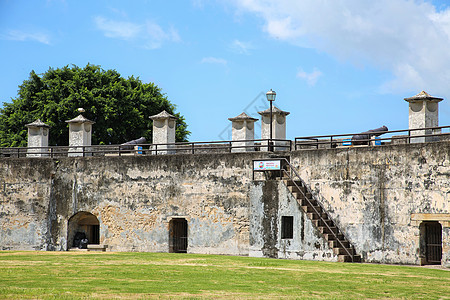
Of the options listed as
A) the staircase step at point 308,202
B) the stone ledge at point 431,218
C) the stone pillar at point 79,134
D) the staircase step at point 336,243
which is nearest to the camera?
the stone ledge at point 431,218

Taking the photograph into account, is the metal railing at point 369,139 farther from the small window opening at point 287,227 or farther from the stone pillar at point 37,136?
the stone pillar at point 37,136

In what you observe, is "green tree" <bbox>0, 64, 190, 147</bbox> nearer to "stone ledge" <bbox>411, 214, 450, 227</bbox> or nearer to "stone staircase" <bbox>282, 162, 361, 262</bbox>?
"stone staircase" <bbox>282, 162, 361, 262</bbox>

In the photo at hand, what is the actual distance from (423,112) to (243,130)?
8.07m

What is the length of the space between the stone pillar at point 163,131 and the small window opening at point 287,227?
711 centimetres

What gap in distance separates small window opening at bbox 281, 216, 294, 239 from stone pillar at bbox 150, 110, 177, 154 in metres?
7.11

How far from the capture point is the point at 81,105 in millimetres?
48156

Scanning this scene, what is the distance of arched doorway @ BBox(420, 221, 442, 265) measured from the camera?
2439 cm

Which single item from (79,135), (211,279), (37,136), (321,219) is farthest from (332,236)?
(37,136)

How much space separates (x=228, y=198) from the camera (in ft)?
95.5

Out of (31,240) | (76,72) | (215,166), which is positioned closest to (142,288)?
(215,166)

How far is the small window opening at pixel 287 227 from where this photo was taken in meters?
27.1

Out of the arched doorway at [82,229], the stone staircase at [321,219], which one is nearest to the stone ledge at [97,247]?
the arched doorway at [82,229]

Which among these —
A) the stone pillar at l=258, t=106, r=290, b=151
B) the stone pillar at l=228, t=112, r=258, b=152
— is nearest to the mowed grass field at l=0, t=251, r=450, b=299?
the stone pillar at l=228, t=112, r=258, b=152

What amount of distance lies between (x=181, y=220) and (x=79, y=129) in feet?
23.8
